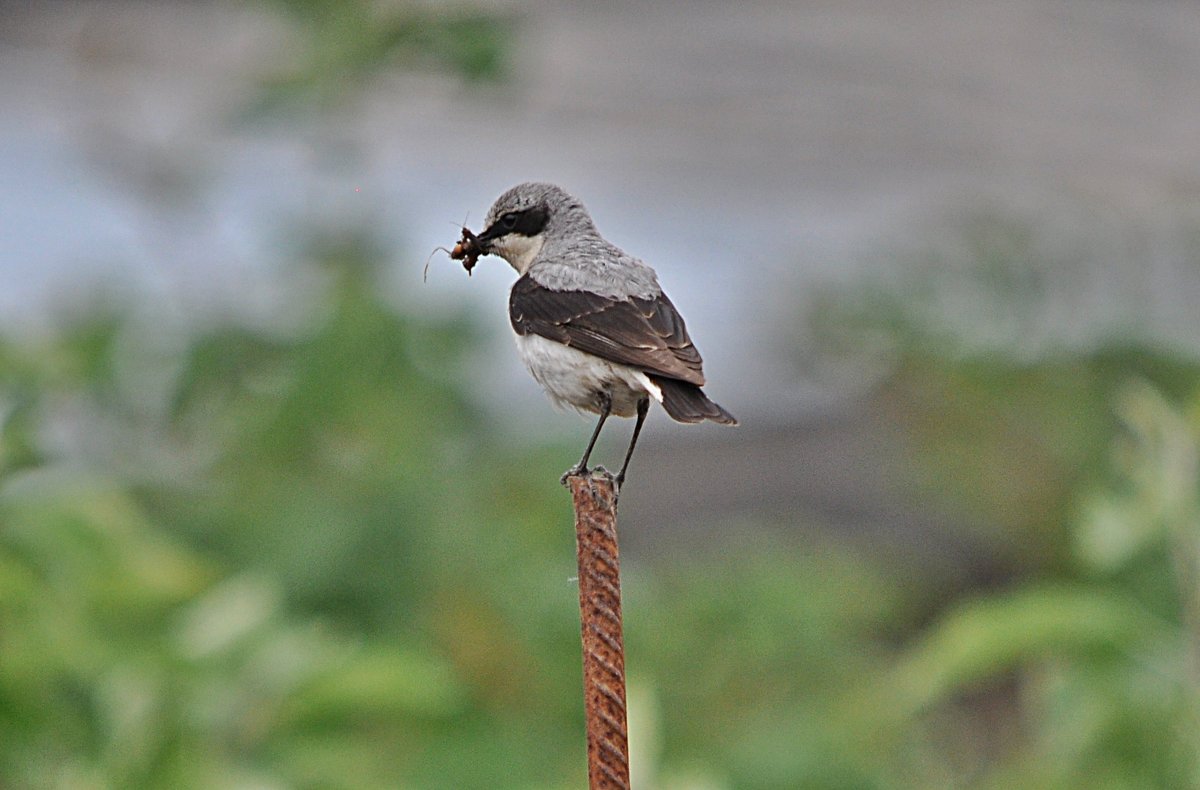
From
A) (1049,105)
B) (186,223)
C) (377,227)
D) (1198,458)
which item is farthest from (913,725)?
(1049,105)

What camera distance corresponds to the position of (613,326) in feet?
6.47

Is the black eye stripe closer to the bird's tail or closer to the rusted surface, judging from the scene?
the bird's tail

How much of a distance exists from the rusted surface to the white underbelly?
71cm

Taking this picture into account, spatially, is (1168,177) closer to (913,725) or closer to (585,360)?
(913,725)

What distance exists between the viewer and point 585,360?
1.95 m

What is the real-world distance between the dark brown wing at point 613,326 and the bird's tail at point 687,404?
0.6 inches

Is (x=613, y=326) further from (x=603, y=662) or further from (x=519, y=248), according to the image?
(x=603, y=662)

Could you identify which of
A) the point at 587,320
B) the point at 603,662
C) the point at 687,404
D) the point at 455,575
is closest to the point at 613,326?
the point at 587,320

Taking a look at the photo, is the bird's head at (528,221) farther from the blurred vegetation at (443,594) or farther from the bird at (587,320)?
the blurred vegetation at (443,594)

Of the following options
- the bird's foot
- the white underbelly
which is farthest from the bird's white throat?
the bird's foot

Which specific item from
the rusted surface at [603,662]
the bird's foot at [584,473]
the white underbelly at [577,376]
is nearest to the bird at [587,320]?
the white underbelly at [577,376]

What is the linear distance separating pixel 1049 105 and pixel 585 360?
1007cm

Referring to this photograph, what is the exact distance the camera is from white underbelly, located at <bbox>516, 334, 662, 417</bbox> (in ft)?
6.32

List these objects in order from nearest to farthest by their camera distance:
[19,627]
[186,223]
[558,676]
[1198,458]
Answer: [19,627] < [1198,458] < [558,676] < [186,223]
